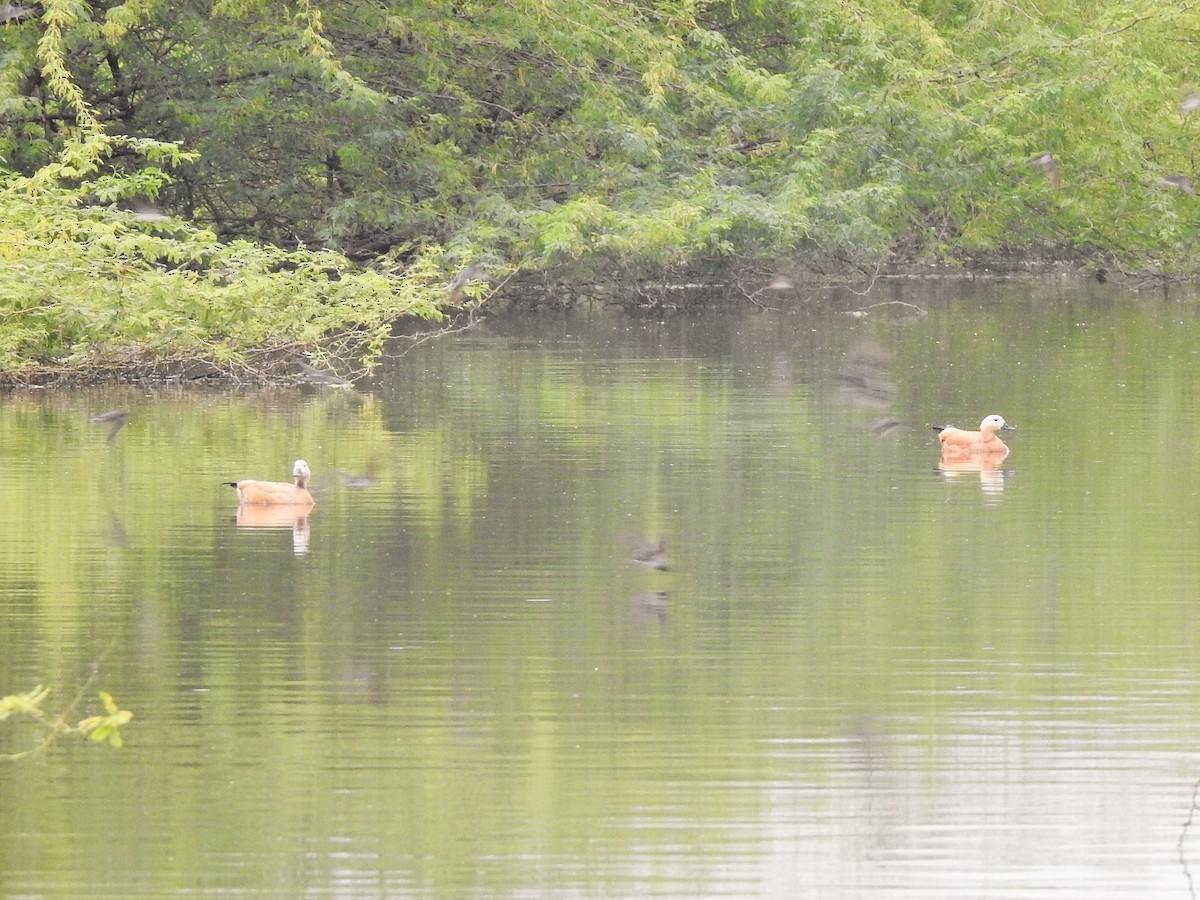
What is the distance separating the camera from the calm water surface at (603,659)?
748 cm

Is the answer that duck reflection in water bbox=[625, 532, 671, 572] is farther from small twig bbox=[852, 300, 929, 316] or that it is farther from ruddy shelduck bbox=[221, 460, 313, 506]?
small twig bbox=[852, 300, 929, 316]

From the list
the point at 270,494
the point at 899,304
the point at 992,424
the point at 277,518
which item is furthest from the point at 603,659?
the point at 899,304

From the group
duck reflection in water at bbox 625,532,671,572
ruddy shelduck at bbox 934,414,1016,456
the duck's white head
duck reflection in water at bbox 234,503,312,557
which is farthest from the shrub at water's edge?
duck reflection in water at bbox 625,532,671,572

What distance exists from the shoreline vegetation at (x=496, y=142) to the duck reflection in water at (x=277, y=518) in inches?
362

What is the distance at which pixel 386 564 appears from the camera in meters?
12.9

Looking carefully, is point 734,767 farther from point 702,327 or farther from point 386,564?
point 702,327

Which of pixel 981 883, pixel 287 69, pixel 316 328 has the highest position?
pixel 287 69

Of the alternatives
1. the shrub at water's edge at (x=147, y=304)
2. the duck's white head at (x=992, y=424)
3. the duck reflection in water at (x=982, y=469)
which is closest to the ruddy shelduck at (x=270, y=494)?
the duck reflection in water at (x=982, y=469)

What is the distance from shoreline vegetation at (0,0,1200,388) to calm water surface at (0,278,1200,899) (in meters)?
4.61

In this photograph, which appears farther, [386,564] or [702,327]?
[702,327]

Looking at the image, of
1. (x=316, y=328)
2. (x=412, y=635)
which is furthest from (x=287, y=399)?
(x=412, y=635)

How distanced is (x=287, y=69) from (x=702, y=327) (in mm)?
7037

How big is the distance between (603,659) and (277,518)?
4.62 m

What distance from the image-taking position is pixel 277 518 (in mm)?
14477
